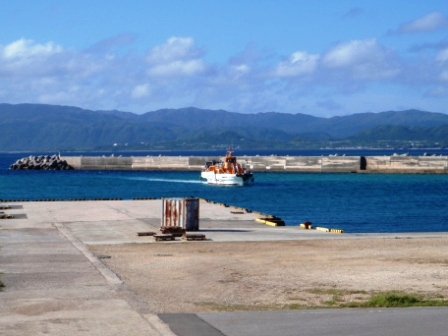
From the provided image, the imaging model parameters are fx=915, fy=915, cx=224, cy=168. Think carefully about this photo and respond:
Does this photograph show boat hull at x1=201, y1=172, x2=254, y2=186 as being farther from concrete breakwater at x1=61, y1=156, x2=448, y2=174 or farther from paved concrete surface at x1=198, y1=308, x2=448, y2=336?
paved concrete surface at x1=198, y1=308, x2=448, y2=336

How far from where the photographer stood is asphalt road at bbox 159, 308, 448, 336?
13.1m

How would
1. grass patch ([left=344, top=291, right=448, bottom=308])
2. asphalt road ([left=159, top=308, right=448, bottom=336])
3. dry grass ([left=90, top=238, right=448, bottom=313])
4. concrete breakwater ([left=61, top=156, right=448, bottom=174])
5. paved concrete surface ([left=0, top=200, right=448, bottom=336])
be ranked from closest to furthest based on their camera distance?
asphalt road ([left=159, top=308, right=448, bottom=336]) < paved concrete surface ([left=0, top=200, right=448, bottom=336]) < grass patch ([left=344, top=291, right=448, bottom=308]) < dry grass ([left=90, top=238, right=448, bottom=313]) < concrete breakwater ([left=61, top=156, right=448, bottom=174])

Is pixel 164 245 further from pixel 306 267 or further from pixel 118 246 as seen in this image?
pixel 306 267

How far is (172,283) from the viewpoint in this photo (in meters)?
17.9

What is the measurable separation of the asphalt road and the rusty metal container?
49.2 ft

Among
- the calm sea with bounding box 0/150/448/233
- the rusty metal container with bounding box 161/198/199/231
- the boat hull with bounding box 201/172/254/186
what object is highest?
the rusty metal container with bounding box 161/198/199/231

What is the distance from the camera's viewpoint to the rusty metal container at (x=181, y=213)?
1166 inches

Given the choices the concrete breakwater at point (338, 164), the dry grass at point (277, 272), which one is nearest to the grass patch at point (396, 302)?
the dry grass at point (277, 272)

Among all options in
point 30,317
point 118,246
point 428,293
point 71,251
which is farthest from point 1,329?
point 118,246

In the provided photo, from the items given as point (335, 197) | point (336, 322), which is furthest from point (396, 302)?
point (335, 197)

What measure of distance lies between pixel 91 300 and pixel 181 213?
1429 centimetres

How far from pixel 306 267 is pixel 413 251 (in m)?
4.58

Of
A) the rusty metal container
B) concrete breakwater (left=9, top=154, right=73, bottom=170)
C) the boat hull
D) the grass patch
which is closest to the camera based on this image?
the grass patch

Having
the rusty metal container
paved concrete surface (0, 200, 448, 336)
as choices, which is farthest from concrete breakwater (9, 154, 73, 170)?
the rusty metal container
